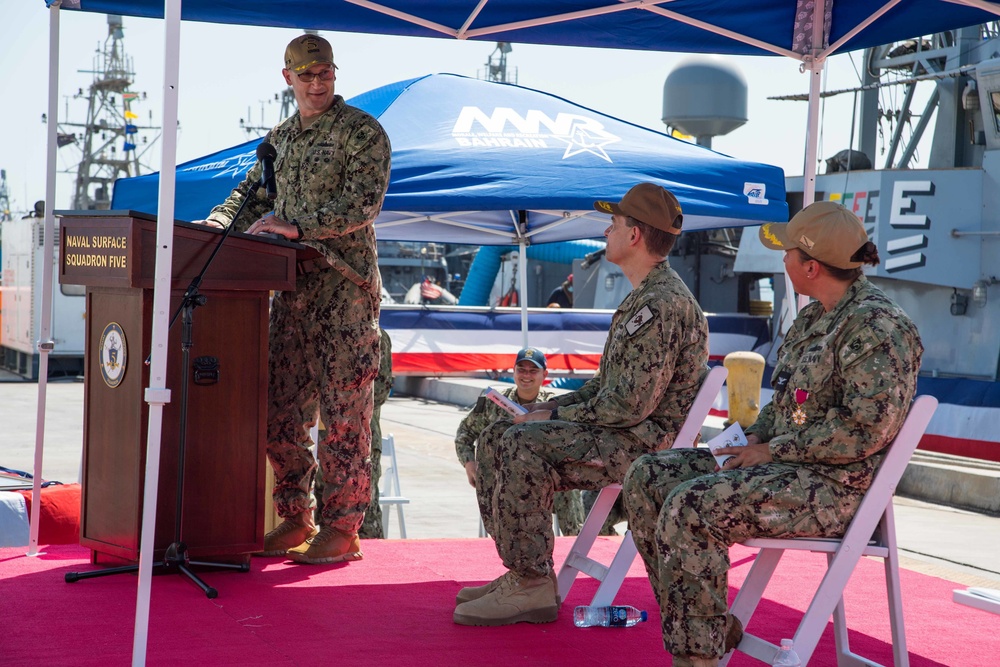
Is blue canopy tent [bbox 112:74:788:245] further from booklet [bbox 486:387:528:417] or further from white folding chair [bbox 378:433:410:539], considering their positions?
booklet [bbox 486:387:528:417]

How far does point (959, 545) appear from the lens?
29.1 ft

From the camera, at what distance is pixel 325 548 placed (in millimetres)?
4730

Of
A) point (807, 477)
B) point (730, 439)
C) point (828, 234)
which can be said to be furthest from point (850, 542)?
point (828, 234)

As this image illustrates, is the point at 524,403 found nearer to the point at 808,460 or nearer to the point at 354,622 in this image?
the point at 354,622

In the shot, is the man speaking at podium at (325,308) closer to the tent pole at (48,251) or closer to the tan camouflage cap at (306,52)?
the tan camouflage cap at (306,52)

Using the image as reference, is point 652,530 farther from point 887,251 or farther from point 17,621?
point 887,251

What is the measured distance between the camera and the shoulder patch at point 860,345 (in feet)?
10.0

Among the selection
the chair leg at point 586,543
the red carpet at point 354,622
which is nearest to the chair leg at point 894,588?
the red carpet at point 354,622

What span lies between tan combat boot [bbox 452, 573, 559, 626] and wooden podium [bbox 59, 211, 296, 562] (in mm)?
1025

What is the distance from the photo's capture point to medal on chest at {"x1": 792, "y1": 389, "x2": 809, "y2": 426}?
322cm

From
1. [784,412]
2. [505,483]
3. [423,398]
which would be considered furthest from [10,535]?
[423,398]

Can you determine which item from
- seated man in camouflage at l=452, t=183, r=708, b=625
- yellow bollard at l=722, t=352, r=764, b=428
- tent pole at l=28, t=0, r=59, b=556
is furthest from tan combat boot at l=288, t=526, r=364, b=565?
yellow bollard at l=722, t=352, r=764, b=428

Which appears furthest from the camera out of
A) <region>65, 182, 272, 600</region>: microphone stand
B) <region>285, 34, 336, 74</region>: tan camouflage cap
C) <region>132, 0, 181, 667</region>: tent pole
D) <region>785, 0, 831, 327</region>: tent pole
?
<region>785, 0, 831, 327</region>: tent pole

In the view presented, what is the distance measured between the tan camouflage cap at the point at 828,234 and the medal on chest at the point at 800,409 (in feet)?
1.30
